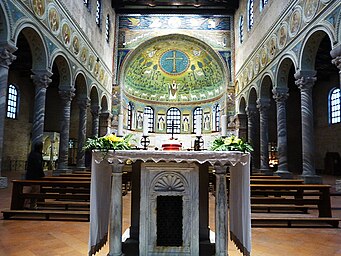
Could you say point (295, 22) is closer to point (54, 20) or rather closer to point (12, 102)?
point (54, 20)

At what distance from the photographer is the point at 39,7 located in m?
11.5

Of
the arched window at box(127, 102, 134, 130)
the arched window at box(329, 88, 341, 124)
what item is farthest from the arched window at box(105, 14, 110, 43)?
the arched window at box(329, 88, 341, 124)

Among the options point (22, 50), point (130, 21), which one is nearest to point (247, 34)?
point (130, 21)

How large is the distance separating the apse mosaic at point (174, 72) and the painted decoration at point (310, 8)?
1404 centimetres

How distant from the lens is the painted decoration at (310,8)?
10.6 metres

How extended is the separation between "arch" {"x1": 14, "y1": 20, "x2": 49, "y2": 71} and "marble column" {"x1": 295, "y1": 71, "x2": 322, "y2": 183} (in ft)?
33.9

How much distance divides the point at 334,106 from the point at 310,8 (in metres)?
12.2

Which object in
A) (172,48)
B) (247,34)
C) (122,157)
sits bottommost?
(122,157)

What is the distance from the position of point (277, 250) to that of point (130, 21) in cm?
2464

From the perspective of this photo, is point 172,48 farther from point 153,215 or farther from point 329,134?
point 153,215

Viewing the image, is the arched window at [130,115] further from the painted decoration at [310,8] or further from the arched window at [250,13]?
the painted decoration at [310,8]

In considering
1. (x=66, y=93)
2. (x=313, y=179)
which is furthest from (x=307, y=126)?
(x=66, y=93)

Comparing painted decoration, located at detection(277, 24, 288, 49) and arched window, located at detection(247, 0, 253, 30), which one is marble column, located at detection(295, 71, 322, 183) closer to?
painted decoration, located at detection(277, 24, 288, 49)

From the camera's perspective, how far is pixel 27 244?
4691 mm
